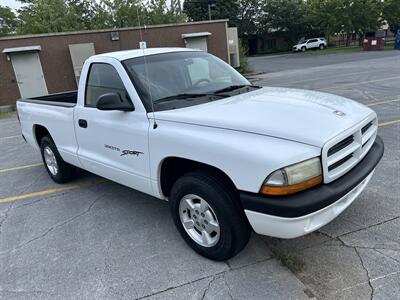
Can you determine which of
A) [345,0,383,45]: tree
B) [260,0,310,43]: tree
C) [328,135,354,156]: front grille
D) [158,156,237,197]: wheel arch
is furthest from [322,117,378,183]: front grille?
[260,0,310,43]: tree

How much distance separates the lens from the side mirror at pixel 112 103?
333 cm

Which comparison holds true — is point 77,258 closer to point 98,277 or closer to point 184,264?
point 98,277

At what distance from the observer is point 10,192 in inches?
211

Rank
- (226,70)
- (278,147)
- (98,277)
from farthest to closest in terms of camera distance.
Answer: (226,70) → (98,277) → (278,147)

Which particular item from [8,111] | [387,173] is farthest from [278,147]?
[8,111]

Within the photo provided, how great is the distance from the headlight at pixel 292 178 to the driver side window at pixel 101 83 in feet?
5.95

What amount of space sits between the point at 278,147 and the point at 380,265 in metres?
1.34

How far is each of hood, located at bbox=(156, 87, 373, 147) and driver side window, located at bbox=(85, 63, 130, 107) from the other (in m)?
0.76

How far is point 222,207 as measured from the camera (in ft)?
9.23

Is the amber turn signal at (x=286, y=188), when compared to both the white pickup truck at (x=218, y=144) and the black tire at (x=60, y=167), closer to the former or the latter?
the white pickup truck at (x=218, y=144)

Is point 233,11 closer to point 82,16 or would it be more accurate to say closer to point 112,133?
point 82,16

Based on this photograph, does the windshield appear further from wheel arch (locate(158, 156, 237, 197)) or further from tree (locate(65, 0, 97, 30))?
tree (locate(65, 0, 97, 30))

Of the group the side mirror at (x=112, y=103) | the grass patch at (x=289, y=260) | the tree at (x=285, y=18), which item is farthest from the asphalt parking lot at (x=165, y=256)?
the tree at (x=285, y=18)

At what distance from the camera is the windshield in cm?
350
